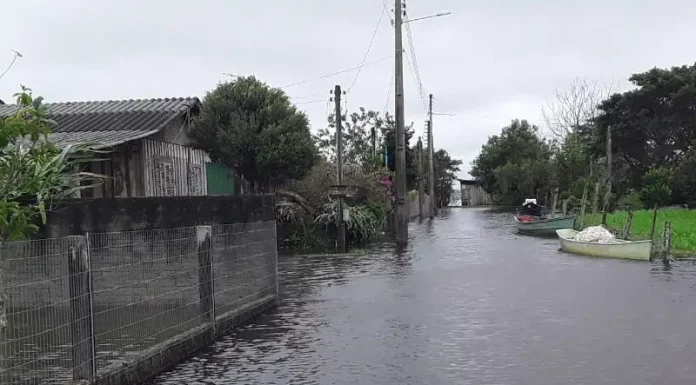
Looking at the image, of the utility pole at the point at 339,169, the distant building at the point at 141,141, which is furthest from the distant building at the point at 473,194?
the distant building at the point at 141,141

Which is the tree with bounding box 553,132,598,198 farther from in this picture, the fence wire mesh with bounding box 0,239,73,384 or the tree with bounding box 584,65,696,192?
the fence wire mesh with bounding box 0,239,73,384

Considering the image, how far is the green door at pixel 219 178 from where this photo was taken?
71.8ft

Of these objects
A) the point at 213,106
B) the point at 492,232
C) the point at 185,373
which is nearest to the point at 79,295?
the point at 185,373

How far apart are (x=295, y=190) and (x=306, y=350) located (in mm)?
17347

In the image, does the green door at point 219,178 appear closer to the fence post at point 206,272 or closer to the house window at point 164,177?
the house window at point 164,177

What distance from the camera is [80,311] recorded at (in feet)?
22.1

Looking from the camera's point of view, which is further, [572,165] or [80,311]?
[572,165]

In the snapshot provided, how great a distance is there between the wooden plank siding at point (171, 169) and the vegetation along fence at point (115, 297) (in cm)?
713

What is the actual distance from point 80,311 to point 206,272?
2.87 m

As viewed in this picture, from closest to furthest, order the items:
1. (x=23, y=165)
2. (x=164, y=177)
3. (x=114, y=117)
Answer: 1. (x=23, y=165)
2. (x=164, y=177)
3. (x=114, y=117)

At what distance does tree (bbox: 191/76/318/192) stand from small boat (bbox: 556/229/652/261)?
8.14m

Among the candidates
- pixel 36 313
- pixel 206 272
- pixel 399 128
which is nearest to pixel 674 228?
pixel 399 128

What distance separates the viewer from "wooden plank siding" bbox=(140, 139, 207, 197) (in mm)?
17797

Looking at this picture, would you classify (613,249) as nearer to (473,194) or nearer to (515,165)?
(515,165)
